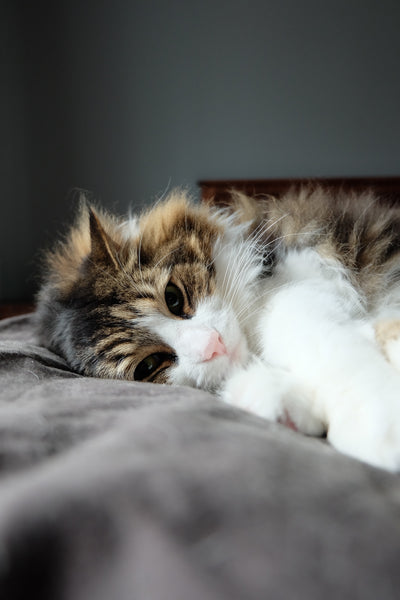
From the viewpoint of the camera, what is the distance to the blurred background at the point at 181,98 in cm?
312

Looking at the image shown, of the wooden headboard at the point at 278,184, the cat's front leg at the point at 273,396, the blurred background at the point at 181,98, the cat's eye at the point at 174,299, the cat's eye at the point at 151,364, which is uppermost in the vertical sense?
the blurred background at the point at 181,98

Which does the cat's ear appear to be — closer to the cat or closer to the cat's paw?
the cat

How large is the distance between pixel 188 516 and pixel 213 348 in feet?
1.65

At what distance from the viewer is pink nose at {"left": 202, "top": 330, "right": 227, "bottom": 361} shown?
939 millimetres

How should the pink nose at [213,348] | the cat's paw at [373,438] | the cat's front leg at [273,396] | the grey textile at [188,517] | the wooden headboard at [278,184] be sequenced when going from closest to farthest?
the grey textile at [188,517]
the cat's paw at [373,438]
the cat's front leg at [273,396]
the pink nose at [213,348]
the wooden headboard at [278,184]

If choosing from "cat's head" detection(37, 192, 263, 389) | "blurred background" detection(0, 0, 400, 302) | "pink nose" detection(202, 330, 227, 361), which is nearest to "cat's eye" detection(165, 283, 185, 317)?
"cat's head" detection(37, 192, 263, 389)

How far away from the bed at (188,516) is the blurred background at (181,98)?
8.87 ft

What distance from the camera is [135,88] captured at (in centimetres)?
319

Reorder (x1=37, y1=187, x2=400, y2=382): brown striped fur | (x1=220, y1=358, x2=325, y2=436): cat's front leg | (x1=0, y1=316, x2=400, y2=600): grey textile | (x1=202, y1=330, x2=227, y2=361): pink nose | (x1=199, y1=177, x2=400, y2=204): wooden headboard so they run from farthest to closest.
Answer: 1. (x1=199, y1=177, x2=400, y2=204): wooden headboard
2. (x1=37, y1=187, x2=400, y2=382): brown striped fur
3. (x1=202, y1=330, x2=227, y2=361): pink nose
4. (x1=220, y1=358, x2=325, y2=436): cat's front leg
5. (x1=0, y1=316, x2=400, y2=600): grey textile

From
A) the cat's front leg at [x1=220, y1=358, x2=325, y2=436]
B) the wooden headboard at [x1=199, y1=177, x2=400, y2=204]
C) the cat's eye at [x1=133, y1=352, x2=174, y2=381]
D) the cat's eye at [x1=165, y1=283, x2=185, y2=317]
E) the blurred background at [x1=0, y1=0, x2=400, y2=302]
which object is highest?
the blurred background at [x1=0, y1=0, x2=400, y2=302]

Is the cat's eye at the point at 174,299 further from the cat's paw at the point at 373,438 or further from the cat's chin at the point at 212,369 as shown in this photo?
the cat's paw at the point at 373,438

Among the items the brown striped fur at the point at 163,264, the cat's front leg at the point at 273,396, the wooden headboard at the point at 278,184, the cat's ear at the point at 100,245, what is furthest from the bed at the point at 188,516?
the wooden headboard at the point at 278,184

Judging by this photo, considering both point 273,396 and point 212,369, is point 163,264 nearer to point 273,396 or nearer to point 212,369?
point 212,369

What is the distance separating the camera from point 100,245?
1115 millimetres
